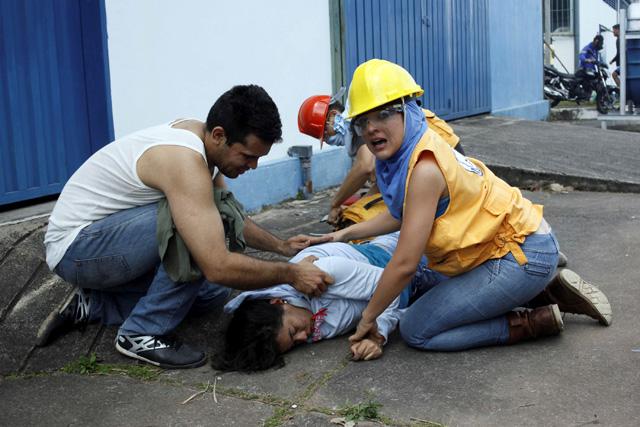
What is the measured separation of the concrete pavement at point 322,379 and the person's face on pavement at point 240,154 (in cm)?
82

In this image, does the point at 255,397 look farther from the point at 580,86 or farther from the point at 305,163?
the point at 580,86

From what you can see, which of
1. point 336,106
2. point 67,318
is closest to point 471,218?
point 67,318

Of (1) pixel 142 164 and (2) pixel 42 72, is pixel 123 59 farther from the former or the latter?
(1) pixel 142 164

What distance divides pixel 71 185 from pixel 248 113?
2.84ft

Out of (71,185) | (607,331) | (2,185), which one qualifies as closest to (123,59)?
(2,185)

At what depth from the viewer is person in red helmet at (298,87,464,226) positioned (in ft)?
13.8

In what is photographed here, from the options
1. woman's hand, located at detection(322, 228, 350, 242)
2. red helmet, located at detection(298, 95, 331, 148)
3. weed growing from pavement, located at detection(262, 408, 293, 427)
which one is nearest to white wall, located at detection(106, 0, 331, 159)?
red helmet, located at detection(298, 95, 331, 148)

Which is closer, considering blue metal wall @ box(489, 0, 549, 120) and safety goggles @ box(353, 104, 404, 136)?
safety goggles @ box(353, 104, 404, 136)

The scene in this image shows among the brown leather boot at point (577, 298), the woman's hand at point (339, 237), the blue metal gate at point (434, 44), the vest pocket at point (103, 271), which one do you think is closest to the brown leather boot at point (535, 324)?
the brown leather boot at point (577, 298)

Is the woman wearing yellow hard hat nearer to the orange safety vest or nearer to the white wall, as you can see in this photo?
the orange safety vest

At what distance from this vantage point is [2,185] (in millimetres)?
3936

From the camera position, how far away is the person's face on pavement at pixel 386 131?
263 cm

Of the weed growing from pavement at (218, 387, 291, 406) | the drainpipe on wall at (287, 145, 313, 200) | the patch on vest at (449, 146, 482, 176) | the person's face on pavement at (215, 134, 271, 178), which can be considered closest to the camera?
the weed growing from pavement at (218, 387, 291, 406)

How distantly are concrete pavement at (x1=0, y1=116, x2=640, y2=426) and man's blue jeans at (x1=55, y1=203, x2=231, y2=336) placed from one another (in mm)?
223
